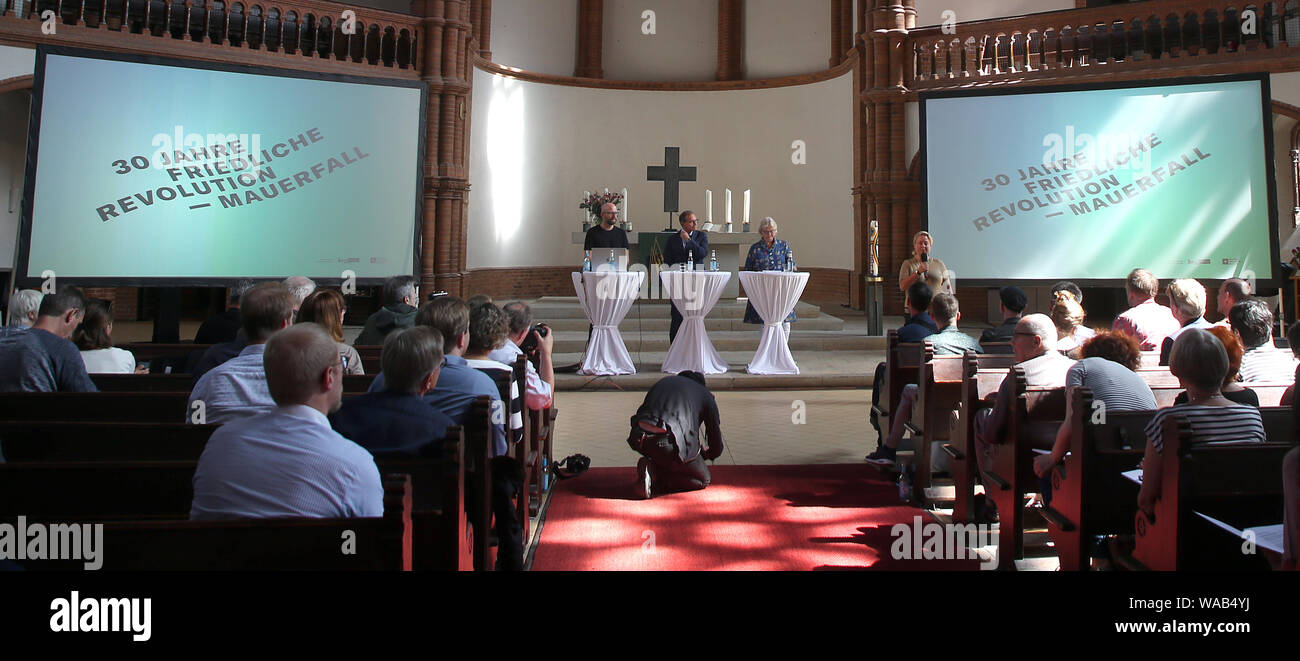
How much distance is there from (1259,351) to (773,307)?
14.1 ft

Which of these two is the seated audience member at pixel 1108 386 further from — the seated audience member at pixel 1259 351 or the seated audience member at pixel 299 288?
the seated audience member at pixel 299 288

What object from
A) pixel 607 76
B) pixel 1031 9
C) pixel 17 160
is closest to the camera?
pixel 17 160

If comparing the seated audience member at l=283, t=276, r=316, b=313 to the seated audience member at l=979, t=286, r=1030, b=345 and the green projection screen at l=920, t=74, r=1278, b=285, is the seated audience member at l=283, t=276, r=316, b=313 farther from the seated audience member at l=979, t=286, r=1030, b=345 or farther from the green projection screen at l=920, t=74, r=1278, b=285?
the green projection screen at l=920, t=74, r=1278, b=285

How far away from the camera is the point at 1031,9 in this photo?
12.0 metres

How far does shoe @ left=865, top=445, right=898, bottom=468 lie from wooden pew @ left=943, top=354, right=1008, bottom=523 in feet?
2.27

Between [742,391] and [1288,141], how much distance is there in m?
8.81

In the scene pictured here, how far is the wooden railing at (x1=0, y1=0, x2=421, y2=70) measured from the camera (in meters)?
8.92

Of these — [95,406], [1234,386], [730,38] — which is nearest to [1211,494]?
[1234,386]

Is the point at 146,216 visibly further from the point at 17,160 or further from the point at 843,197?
the point at 843,197

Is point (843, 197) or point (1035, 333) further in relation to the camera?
point (843, 197)

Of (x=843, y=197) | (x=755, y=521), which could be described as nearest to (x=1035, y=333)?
(x=755, y=521)

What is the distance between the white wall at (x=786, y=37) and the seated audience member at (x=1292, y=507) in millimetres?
12129

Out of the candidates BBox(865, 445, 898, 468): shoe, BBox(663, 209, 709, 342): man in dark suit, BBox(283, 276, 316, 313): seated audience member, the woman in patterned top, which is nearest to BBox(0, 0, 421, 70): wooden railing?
BBox(663, 209, 709, 342): man in dark suit

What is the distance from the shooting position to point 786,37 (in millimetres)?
13430
